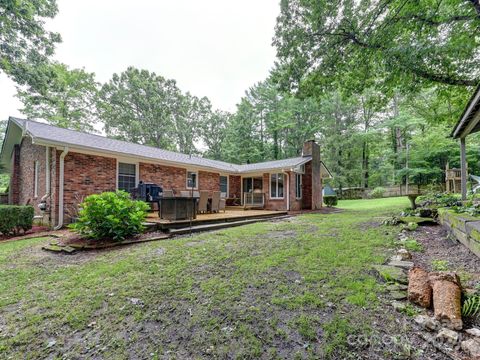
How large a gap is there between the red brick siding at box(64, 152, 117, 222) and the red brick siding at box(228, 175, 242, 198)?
23.9 ft

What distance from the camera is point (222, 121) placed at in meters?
31.6

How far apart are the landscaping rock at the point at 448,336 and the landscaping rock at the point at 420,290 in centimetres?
35

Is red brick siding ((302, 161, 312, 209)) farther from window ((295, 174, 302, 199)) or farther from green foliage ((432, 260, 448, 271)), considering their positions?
green foliage ((432, 260, 448, 271))

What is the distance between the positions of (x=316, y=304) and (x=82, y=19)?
13634 millimetres

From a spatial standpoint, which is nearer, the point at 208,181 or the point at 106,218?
the point at 106,218

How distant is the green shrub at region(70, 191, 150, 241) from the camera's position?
5234mm

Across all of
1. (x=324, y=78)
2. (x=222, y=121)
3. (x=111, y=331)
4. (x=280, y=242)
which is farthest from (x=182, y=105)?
(x=111, y=331)

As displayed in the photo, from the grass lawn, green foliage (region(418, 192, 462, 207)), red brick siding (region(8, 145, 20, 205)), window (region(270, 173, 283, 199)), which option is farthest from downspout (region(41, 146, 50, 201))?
green foliage (region(418, 192, 462, 207))

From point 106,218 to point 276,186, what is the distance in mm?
9805

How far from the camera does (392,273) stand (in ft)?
9.37

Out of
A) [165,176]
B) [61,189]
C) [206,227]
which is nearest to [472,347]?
[206,227]

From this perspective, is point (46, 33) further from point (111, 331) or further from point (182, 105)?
point (182, 105)

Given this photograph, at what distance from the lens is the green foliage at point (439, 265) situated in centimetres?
296

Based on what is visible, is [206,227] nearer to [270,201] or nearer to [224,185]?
[270,201]
